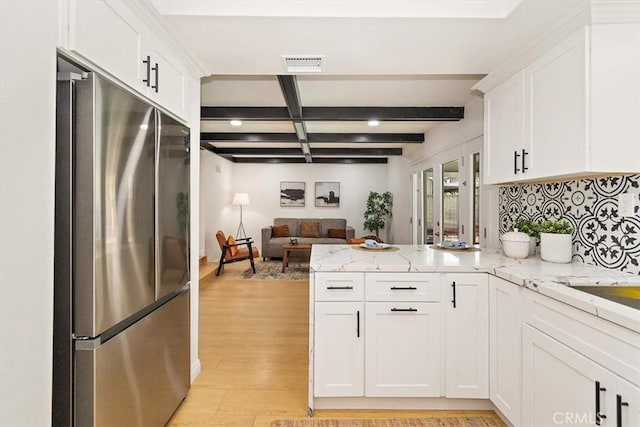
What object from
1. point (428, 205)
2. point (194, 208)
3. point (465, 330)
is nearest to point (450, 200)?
point (428, 205)

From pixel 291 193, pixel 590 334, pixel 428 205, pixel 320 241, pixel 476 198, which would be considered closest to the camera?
pixel 590 334

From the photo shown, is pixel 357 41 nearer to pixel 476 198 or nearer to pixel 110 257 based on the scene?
pixel 110 257

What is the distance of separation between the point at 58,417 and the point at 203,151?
5.60 m

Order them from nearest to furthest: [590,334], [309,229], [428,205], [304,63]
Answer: [590,334]
[304,63]
[428,205]
[309,229]

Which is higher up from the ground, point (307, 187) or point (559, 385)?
point (307, 187)

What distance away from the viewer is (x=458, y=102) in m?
3.61

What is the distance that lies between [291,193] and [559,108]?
263 inches

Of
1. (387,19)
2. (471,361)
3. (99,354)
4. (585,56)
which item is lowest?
(471,361)

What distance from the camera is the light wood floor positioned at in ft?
6.63

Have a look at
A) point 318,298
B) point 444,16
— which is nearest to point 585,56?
point 444,16

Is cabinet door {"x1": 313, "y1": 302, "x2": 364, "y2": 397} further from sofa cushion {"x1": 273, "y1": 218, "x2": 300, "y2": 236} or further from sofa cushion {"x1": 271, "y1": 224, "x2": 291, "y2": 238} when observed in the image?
sofa cushion {"x1": 273, "y1": 218, "x2": 300, "y2": 236}

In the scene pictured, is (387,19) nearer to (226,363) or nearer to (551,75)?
(551,75)

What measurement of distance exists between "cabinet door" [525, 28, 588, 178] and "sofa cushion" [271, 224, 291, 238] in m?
5.99

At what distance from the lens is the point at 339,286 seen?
198cm
